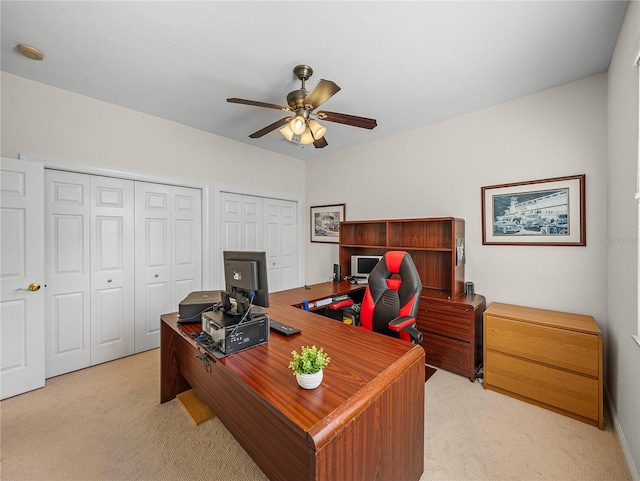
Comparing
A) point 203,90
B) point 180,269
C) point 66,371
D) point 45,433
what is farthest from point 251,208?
point 45,433

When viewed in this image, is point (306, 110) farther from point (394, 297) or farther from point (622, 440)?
point (622, 440)

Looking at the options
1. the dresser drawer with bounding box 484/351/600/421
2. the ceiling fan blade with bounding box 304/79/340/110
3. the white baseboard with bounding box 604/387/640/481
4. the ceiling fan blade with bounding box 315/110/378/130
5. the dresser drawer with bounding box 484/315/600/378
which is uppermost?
the ceiling fan blade with bounding box 304/79/340/110

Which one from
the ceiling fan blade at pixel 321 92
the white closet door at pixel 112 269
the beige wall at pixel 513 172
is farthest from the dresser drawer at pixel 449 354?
the white closet door at pixel 112 269

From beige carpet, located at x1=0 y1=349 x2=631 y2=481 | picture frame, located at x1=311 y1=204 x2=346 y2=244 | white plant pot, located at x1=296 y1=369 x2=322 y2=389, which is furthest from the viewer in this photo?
picture frame, located at x1=311 y1=204 x2=346 y2=244

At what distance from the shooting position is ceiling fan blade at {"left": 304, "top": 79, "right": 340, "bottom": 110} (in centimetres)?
175

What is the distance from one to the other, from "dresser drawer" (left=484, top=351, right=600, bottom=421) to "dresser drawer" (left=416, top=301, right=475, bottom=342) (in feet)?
0.83

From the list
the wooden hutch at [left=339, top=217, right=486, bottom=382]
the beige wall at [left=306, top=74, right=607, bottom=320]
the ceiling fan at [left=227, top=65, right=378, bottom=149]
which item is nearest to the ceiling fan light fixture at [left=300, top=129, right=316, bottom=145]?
the ceiling fan at [left=227, top=65, right=378, bottom=149]

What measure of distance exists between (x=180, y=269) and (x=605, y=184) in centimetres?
443

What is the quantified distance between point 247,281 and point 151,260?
87.1 inches

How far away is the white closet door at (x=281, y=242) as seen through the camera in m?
4.44

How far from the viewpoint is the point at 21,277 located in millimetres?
2307

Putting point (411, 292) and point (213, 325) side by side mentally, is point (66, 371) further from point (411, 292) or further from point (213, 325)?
point (411, 292)

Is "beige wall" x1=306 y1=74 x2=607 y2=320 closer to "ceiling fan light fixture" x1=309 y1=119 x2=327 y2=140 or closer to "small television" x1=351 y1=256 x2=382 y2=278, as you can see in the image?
"small television" x1=351 y1=256 x2=382 y2=278

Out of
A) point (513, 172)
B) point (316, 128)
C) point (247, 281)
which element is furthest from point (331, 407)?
point (513, 172)
